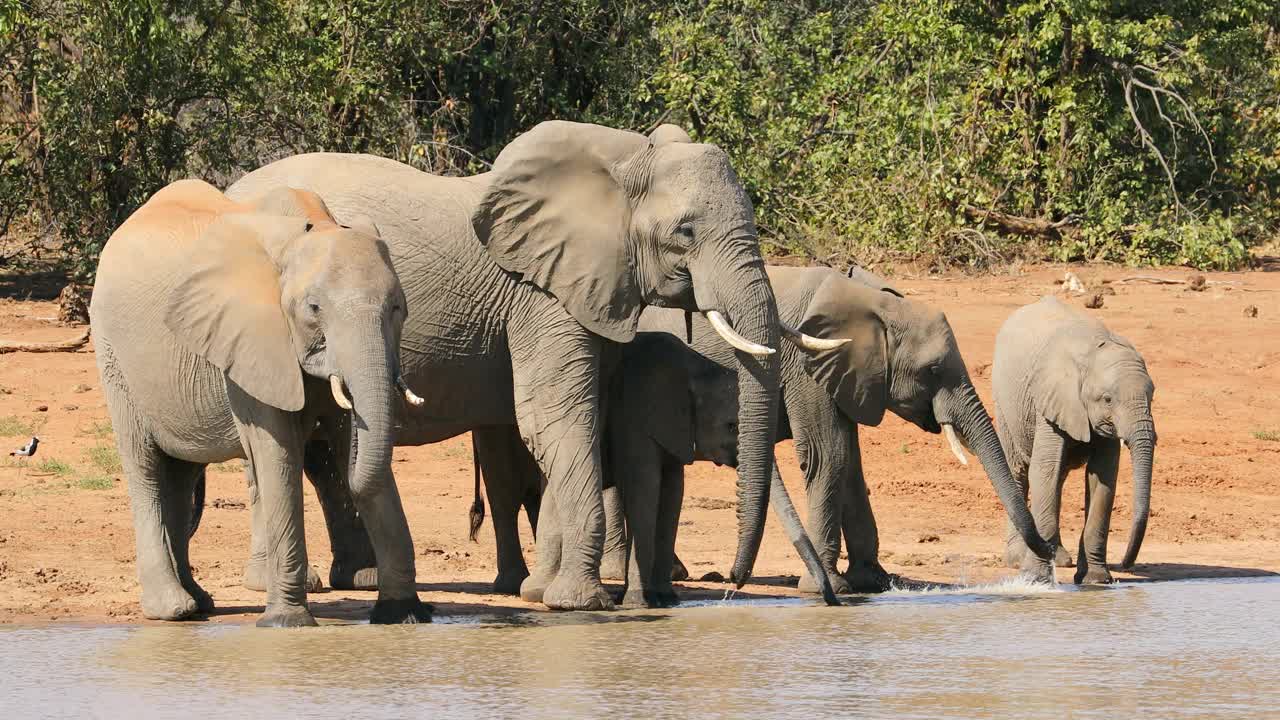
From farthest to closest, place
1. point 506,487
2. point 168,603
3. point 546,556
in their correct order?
point 506,487 → point 546,556 → point 168,603

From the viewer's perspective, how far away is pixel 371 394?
24.0 ft

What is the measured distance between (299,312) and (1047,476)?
485 cm

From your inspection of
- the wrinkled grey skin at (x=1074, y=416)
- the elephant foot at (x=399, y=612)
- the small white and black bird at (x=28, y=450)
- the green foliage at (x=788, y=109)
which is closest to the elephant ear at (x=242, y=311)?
the elephant foot at (x=399, y=612)

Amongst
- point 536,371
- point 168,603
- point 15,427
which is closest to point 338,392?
point 168,603

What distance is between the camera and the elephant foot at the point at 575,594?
28.6 feet

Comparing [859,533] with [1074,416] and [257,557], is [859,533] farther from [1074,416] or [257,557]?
[257,557]

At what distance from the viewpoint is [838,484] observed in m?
9.95

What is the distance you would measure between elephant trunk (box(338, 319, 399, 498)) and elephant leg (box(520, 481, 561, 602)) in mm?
1889

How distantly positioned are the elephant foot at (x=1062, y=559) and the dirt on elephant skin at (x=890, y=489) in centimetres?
4

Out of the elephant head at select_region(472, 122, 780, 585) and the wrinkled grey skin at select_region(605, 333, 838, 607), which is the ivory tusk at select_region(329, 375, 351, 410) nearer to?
the elephant head at select_region(472, 122, 780, 585)

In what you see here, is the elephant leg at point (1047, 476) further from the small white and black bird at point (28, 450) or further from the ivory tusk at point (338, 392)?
the small white and black bird at point (28, 450)

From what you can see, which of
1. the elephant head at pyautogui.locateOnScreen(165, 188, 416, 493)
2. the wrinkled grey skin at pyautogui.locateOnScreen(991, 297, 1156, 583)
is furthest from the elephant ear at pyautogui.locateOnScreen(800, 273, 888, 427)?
the elephant head at pyautogui.locateOnScreen(165, 188, 416, 493)

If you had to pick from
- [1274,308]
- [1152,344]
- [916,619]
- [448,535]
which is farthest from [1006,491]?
[1274,308]

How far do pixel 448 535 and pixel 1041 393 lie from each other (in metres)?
3.34
